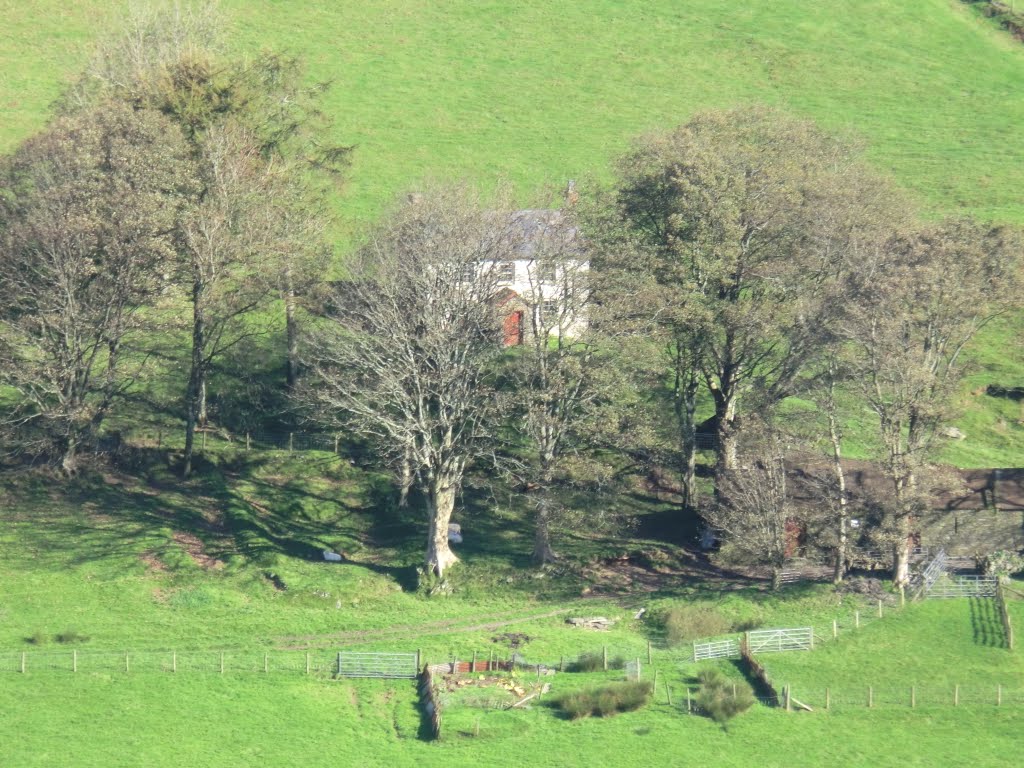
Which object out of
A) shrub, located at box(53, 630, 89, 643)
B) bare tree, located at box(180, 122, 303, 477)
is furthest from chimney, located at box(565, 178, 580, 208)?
shrub, located at box(53, 630, 89, 643)

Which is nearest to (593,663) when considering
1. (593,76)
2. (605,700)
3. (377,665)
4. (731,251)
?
(605,700)

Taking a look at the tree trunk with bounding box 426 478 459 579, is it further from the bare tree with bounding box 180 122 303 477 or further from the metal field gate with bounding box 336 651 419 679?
the bare tree with bounding box 180 122 303 477

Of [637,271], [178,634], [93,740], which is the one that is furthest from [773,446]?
[93,740]

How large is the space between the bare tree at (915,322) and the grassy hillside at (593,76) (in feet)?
126

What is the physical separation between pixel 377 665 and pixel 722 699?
13.9 m

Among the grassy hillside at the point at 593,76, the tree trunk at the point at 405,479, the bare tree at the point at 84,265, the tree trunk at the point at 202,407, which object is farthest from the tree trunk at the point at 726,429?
the grassy hillside at the point at 593,76

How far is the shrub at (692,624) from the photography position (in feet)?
197

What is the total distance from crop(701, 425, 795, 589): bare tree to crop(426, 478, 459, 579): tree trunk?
1274 centimetres

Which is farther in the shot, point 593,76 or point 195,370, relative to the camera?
point 593,76

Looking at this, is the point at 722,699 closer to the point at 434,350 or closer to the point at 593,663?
the point at 593,663

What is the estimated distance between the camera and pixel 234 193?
73.5 m

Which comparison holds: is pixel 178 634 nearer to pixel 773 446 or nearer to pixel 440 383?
pixel 440 383

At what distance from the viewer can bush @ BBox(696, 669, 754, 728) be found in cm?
5231

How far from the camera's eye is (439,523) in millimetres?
65188
